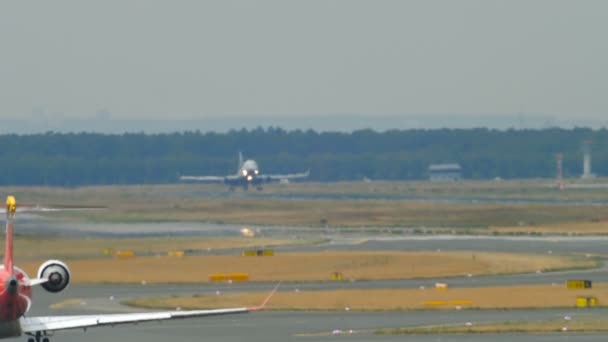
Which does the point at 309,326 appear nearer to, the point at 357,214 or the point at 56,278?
the point at 56,278

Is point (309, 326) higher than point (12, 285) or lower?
higher

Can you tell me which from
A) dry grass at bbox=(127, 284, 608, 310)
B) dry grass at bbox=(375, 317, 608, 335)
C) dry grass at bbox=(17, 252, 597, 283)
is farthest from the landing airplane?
dry grass at bbox=(17, 252, 597, 283)

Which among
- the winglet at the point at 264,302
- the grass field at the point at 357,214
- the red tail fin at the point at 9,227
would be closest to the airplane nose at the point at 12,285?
the red tail fin at the point at 9,227

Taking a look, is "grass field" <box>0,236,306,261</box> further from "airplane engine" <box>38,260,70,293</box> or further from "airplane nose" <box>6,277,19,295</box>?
"airplane nose" <box>6,277,19,295</box>

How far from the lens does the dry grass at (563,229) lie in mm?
123463

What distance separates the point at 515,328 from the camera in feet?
188

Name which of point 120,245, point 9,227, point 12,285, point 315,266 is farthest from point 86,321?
point 120,245

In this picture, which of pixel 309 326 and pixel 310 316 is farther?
pixel 310 316

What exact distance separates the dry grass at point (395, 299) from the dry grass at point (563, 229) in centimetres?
4811

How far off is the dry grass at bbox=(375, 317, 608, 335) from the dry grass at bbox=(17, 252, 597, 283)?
25.1 meters

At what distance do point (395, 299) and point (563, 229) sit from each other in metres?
59.8

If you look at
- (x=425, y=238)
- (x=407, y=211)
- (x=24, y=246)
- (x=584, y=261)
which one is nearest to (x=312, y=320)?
(x=584, y=261)

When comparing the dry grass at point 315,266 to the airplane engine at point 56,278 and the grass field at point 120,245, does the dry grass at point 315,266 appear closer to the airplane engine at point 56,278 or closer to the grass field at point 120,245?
the grass field at point 120,245

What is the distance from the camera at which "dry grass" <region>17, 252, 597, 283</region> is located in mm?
85875
